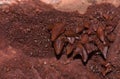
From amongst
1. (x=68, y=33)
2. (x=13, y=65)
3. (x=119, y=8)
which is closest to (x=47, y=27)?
(x=68, y=33)

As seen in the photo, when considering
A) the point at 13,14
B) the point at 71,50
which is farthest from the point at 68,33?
the point at 13,14

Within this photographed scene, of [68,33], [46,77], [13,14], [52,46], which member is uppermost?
[13,14]

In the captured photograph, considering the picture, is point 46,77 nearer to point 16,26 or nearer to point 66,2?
point 16,26

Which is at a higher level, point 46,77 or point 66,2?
point 66,2

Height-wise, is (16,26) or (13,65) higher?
(16,26)

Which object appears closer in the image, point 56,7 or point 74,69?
point 56,7

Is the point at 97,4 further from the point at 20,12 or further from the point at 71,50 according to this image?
the point at 20,12
